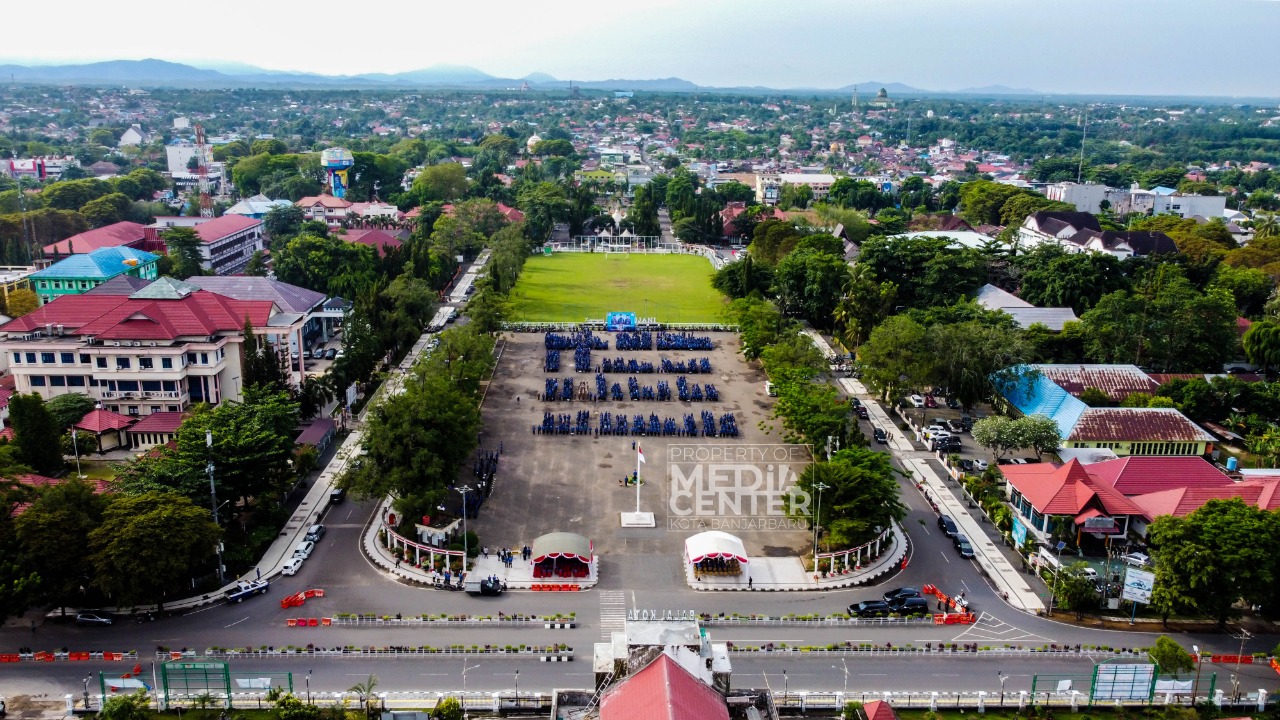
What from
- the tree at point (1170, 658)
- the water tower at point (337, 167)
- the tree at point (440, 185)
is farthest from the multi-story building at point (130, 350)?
the water tower at point (337, 167)

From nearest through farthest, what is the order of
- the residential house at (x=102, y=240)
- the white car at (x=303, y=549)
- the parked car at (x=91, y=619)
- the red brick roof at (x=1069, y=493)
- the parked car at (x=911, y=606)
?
the parked car at (x=91, y=619) → the parked car at (x=911, y=606) → the white car at (x=303, y=549) → the red brick roof at (x=1069, y=493) → the residential house at (x=102, y=240)

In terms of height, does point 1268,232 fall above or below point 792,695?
above

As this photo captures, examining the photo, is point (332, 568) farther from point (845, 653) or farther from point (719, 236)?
point (719, 236)

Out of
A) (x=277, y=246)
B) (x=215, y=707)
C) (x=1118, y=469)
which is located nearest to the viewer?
(x=215, y=707)

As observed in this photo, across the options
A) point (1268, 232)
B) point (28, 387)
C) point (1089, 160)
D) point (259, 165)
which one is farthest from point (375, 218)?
point (1089, 160)

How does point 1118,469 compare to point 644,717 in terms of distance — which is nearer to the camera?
point 644,717

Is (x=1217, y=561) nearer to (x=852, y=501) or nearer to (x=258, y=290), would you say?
(x=852, y=501)

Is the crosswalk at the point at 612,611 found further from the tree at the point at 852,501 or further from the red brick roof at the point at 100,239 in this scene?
the red brick roof at the point at 100,239

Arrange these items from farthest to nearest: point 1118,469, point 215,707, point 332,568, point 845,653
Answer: point 1118,469 < point 332,568 < point 845,653 < point 215,707
